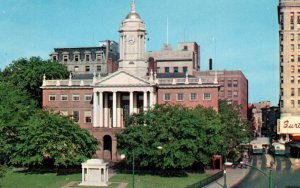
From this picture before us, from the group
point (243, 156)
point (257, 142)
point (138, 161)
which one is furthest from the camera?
point (257, 142)

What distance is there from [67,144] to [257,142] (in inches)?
2388

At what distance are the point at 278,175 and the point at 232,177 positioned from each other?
7101mm

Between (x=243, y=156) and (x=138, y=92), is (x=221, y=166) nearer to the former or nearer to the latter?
(x=243, y=156)

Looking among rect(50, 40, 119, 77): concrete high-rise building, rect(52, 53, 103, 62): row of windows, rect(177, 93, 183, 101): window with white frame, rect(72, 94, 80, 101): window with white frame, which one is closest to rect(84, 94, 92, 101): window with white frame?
rect(72, 94, 80, 101): window with white frame

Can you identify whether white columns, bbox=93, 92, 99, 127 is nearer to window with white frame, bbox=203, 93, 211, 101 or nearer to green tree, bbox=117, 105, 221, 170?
window with white frame, bbox=203, 93, 211, 101

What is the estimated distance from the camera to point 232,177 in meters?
83.3

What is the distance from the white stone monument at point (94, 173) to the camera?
74.6 m

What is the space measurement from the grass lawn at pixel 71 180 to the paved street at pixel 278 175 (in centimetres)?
694

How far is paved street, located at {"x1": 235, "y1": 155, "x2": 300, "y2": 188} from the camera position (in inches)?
2964

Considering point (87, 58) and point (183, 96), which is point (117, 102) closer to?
point (183, 96)

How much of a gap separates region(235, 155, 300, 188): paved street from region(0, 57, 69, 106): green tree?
48.0m

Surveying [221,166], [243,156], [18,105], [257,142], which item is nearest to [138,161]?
[221,166]

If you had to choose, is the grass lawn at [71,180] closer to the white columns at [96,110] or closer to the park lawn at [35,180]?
the park lawn at [35,180]

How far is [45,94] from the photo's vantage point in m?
118
